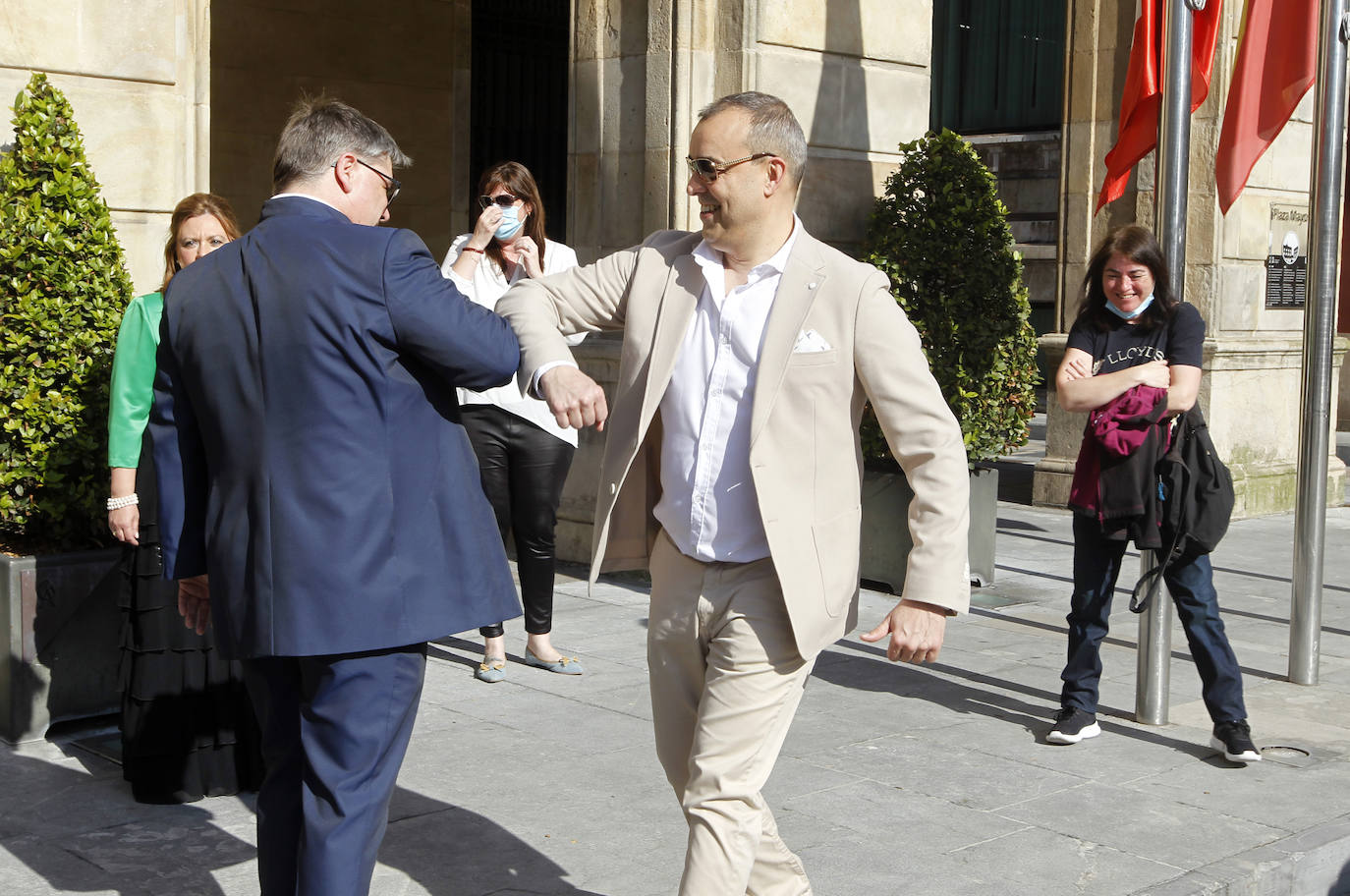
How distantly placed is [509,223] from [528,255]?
8.1 inches

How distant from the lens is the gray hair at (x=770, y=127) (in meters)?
3.31

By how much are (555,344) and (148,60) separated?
160 inches

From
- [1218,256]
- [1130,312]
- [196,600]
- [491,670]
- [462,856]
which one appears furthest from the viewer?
[1218,256]

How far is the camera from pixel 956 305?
8383mm

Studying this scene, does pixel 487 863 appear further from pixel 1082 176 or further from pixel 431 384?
pixel 1082 176

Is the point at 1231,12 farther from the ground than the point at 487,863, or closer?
farther from the ground

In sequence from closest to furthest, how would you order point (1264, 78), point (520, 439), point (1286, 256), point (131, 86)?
point (520, 439) → point (131, 86) → point (1264, 78) → point (1286, 256)

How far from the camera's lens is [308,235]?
3.12 metres

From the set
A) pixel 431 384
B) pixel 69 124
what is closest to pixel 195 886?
pixel 431 384

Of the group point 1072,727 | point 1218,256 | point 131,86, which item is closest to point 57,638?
point 131,86

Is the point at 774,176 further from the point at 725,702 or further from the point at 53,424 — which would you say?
the point at 53,424

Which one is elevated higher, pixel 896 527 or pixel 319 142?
pixel 319 142

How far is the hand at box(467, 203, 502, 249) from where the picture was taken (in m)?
5.66

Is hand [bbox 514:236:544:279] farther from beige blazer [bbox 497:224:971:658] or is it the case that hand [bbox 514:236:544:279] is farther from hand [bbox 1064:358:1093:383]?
beige blazer [bbox 497:224:971:658]
